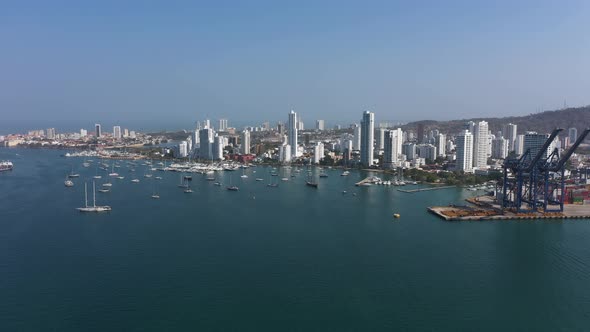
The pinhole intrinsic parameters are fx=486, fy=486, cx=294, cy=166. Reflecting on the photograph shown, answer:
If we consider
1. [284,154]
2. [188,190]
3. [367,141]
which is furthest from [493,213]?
[284,154]

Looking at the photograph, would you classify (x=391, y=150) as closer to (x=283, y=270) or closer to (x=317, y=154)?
(x=317, y=154)

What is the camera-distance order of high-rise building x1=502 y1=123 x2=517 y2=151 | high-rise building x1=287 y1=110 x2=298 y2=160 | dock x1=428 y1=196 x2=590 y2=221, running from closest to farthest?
dock x1=428 y1=196 x2=590 y2=221 < high-rise building x1=287 y1=110 x2=298 y2=160 < high-rise building x1=502 y1=123 x2=517 y2=151

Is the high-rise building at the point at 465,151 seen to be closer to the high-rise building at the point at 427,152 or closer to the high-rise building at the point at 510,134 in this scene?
the high-rise building at the point at 427,152

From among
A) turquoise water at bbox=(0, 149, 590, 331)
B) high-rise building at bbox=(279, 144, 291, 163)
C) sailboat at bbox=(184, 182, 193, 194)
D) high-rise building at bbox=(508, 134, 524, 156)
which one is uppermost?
high-rise building at bbox=(508, 134, 524, 156)

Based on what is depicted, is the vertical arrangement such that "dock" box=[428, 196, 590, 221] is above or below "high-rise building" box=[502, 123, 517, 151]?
below

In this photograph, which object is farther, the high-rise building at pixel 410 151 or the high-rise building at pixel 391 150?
the high-rise building at pixel 410 151

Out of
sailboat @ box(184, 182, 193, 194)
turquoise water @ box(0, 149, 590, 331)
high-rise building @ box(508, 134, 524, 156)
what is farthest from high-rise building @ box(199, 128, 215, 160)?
high-rise building @ box(508, 134, 524, 156)

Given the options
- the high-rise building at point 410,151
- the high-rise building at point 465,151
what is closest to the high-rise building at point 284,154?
the high-rise building at point 410,151

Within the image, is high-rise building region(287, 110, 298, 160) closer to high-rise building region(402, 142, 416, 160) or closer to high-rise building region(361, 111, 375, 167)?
high-rise building region(361, 111, 375, 167)
